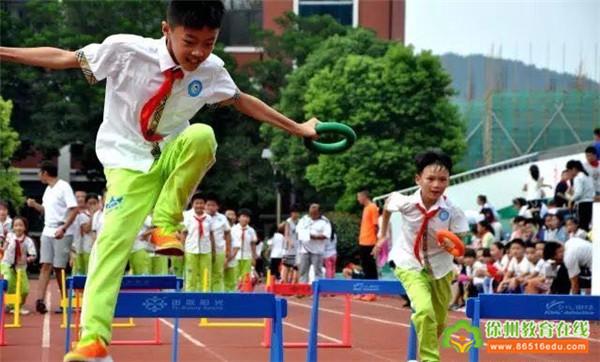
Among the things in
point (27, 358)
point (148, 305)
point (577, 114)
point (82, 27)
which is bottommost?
point (27, 358)

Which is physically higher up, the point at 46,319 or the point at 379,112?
the point at 379,112

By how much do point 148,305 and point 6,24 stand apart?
43595 mm

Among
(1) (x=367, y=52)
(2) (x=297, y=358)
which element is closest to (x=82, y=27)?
(1) (x=367, y=52)

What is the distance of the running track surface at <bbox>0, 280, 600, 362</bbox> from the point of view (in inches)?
539

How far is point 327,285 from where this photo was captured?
12.7m

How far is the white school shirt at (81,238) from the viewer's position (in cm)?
1892

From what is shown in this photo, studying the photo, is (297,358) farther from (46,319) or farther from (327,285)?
(46,319)

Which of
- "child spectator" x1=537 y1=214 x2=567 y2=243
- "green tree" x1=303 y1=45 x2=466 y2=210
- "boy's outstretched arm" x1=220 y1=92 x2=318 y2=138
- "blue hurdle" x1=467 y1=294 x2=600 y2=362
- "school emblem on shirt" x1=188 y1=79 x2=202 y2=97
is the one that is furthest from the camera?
"green tree" x1=303 y1=45 x2=466 y2=210

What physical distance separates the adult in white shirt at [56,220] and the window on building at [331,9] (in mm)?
39670

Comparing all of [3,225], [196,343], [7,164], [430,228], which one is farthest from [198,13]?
[7,164]

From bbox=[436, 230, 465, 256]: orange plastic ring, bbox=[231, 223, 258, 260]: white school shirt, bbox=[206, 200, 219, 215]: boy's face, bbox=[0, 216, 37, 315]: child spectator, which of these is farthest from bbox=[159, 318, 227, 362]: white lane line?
bbox=[436, 230, 465, 256]: orange plastic ring

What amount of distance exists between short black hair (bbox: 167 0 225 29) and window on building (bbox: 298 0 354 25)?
1991 inches

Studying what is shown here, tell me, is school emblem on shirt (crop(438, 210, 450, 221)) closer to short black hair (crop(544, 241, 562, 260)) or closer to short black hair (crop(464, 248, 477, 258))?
short black hair (crop(544, 241, 562, 260))

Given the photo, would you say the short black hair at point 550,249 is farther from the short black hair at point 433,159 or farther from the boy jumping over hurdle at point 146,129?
the boy jumping over hurdle at point 146,129
